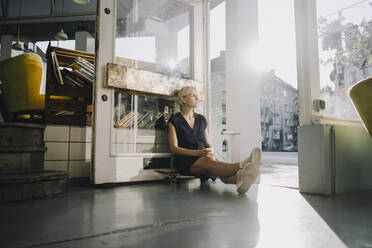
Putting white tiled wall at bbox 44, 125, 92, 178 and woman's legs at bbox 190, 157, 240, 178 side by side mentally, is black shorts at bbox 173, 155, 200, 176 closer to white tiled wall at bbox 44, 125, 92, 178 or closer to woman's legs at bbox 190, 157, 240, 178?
woman's legs at bbox 190, 157, 240, 178

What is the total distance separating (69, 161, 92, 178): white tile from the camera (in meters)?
2.68

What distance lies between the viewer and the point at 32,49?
8.96m

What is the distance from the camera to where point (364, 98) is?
140 centimetres

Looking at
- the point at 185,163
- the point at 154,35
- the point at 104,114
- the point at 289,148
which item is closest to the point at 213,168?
the point at 185,163

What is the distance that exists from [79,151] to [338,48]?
9.54ft

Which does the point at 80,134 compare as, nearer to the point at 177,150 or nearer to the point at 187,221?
the point at 177,150

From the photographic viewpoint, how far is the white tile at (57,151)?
2604 millimetres

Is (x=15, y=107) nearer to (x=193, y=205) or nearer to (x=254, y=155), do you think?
(x=193, y=205)

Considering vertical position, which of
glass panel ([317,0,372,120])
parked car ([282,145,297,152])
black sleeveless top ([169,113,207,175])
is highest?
glass panel ([317,0,372,120])

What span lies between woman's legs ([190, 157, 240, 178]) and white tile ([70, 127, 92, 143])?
1.35 meters

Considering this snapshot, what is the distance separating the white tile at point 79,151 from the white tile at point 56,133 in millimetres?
126

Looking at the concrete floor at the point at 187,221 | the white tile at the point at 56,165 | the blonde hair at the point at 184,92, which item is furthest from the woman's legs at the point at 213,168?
the white tile at the point at 56,165

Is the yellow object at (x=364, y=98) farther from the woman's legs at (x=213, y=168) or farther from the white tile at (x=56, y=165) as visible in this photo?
the white tile at (x=56, y=165)

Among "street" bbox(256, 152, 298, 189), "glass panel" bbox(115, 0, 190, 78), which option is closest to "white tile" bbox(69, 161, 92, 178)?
"glass panel" bbox(115, 0, 190, 78)
